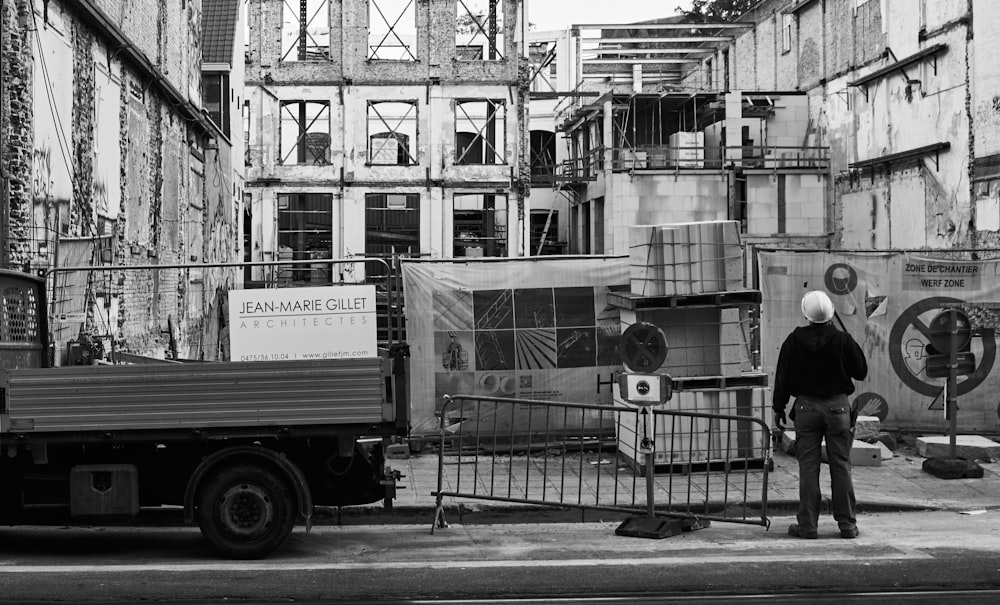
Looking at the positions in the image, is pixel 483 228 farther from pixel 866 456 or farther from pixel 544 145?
pixel 866 456

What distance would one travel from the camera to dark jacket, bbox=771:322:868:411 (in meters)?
9.15

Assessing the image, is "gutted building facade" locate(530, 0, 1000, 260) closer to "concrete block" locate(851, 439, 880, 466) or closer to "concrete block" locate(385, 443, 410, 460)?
"concrete block" locate(851, 439, 880, 466)

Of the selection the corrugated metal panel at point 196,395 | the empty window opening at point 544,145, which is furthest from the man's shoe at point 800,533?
the empty window opening at point 544,145

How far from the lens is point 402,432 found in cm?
862

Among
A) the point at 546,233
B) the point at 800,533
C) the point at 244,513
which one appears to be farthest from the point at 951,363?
the point at 546,233

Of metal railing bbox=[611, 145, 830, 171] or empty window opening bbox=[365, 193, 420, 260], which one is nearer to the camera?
metal railing bbox=[611, 145, 830, 171]

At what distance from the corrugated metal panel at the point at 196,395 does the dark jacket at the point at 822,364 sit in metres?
3.41

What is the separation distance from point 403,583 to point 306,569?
897 mm

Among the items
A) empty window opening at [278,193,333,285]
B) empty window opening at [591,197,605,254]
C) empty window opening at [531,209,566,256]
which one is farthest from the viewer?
empty window opening at [531,209,566,256]

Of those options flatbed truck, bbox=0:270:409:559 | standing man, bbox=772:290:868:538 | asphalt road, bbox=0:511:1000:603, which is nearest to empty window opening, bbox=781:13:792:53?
asphalt road, bbox=0:511:1000:603

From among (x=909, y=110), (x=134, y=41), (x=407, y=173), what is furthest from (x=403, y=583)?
(x=407, y=173)

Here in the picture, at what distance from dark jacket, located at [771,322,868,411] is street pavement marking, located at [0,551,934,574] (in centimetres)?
133

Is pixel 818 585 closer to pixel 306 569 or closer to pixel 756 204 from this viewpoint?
pixel 306 569

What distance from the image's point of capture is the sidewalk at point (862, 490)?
10555 mm
